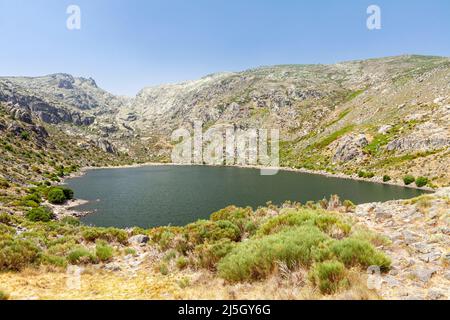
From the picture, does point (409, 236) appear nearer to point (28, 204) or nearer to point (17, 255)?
point (17, 255)

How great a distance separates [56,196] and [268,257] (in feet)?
224

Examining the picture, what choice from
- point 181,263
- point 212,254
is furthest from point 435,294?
point 181,263

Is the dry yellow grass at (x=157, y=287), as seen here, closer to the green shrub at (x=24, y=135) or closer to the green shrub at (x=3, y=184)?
the green shrub at (x=3, y=184)

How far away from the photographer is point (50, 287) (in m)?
9.55

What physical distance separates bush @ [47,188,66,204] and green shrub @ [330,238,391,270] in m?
69.0

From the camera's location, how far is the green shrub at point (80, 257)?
1270cm

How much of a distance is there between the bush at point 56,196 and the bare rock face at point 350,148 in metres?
112

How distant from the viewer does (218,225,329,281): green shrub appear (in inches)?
360

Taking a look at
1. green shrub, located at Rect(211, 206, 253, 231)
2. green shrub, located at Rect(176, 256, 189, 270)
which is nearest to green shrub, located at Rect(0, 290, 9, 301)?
green shrub, located at Rect(176, 256, 189, 270)

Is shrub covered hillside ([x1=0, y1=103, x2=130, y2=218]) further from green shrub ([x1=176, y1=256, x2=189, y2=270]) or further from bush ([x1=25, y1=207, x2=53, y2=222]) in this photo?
green shrub ([x1=176, y1=256, x2=189, y2=270])

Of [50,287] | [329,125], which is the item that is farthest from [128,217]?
[329,125]

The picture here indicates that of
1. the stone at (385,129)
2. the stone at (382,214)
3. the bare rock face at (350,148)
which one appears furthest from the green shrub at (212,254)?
the stone at (385,129)

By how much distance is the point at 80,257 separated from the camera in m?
12.7

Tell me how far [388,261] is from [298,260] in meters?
2.77
